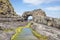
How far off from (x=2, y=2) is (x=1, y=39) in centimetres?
8513

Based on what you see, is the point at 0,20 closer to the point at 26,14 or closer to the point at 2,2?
the point at 2,2

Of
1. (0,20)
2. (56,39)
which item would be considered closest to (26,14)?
(0,20)

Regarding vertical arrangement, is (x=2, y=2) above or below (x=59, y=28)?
above

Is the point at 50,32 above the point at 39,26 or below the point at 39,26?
above

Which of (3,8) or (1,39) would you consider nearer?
(1,39)

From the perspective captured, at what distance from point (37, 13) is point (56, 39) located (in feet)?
440

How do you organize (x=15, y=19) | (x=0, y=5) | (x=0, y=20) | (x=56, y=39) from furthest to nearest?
1. (x=0, y=5)
2. (x=15, y=19)
3. (x=0, y=20)
4. (x=56, y=39)

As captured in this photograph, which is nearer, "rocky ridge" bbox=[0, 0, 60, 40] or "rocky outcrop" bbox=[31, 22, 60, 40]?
"rocky outcrop" bbox=[31, 22, 60, 40]

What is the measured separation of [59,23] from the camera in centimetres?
3688

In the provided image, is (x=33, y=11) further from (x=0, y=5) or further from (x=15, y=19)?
(x=15, y=19)

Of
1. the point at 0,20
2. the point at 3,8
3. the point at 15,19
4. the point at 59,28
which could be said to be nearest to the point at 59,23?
the point at 59,28

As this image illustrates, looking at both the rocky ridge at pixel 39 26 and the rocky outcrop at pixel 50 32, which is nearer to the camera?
the rocky outcrop at pixel 50 32

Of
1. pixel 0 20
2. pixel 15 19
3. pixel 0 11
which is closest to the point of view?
pixel 0 20

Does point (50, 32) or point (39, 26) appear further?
point (39, 26)
